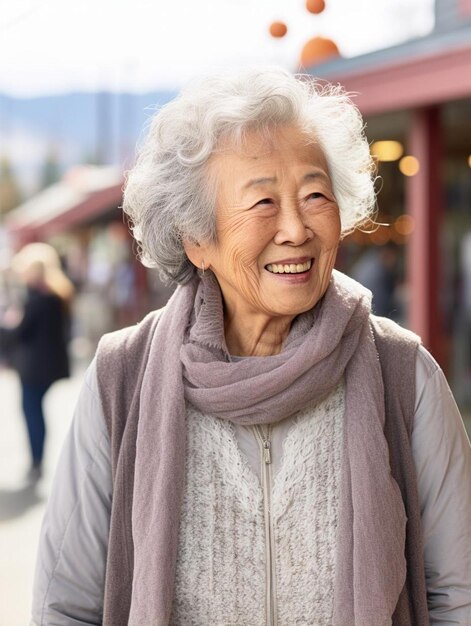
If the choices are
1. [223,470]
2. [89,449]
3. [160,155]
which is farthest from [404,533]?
[160,155]

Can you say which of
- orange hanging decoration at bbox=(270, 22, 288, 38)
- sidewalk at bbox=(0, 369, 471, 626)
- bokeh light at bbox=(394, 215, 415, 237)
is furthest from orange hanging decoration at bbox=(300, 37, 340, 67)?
bokeh light at bbox=(394, 215, 415, 237)

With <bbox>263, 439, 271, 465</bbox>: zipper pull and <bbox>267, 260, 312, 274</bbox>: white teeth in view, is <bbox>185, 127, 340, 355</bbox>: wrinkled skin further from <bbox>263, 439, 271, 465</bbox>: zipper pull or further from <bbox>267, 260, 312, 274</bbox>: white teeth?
<bbox>263, 439, 271, 465</bbox>: zipper pull

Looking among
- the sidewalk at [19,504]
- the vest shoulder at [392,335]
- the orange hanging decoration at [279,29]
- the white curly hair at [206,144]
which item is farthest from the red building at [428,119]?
the vest shoulder at [392,335]

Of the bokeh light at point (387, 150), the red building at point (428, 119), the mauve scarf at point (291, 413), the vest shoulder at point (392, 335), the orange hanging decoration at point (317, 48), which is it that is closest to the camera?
the mauve scarf at point (291, 413)

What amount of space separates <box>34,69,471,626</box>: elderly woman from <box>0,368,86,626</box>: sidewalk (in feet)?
8.72

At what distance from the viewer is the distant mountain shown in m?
55.4

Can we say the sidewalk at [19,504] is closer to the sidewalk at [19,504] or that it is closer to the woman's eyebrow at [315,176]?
the sidewalk at [19,504]

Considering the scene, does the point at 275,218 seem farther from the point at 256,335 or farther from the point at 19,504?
the point at 19,504

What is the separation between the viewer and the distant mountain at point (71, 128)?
2180 inches

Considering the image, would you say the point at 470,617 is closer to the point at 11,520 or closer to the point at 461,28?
the point at 11,520

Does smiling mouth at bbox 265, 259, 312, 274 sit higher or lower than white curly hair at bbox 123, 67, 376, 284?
lower

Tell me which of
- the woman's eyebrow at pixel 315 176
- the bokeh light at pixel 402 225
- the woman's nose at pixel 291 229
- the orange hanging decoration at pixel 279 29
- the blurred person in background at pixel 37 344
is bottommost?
the woman's nose at pixel 291 229

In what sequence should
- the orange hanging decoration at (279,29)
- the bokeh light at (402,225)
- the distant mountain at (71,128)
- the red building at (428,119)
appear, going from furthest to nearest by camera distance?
1. the distant mountain at (71,128)
2. the bokeh light at (402,225)
3. the red building at (428,119)
4. the orange hanging decoration at (279,29)

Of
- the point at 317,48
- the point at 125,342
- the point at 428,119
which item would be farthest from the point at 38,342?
the point at 125,342
